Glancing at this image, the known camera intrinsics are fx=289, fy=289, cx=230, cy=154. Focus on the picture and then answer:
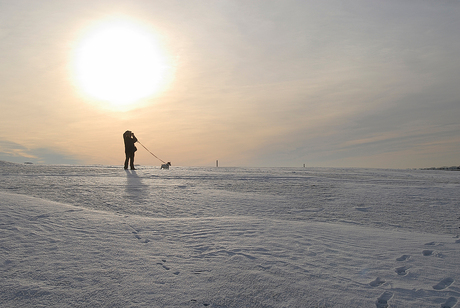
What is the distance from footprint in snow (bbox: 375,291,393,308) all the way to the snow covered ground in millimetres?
11

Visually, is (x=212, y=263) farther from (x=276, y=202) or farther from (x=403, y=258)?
(x=276, y=202)

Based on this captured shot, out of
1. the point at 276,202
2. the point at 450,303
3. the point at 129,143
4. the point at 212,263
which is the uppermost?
the point at 129,143

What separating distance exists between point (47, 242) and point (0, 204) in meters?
2.06

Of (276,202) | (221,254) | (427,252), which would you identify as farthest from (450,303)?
(276,202)

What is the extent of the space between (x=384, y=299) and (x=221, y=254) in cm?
168

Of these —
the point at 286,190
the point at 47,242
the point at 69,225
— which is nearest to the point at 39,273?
the point at 47,242

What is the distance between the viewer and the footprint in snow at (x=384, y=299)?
8.25ft

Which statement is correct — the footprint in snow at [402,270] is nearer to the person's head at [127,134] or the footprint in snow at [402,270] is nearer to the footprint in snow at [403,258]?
the footprint in snow at [403,258]

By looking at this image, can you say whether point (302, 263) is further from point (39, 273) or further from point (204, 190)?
point (204, 190)

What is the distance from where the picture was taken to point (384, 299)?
261 centimetres

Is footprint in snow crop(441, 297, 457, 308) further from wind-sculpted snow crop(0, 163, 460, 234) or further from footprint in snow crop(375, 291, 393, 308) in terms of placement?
wind-sculpted snow crop(0, 163, 460, 234)

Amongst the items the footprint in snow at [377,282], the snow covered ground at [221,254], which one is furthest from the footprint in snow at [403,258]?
the footprint in snow at [377,282]

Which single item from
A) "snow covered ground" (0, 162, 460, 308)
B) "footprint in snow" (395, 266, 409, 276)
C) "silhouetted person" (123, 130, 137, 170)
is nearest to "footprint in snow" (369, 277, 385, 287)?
"snow covered ground" (0, 162, 460, 308)

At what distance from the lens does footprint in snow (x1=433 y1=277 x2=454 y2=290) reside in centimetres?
286
